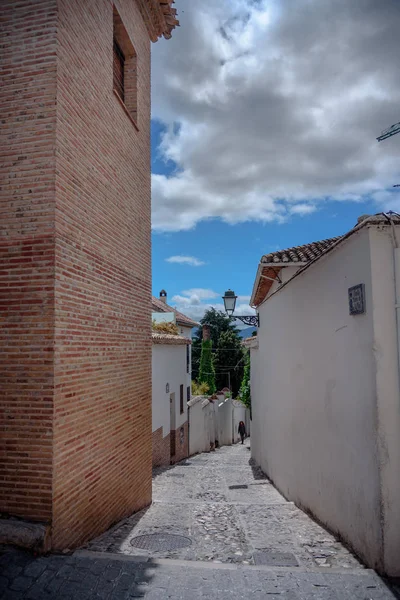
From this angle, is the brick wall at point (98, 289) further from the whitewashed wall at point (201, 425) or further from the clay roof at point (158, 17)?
the whitewashed wall at point (201, 425)

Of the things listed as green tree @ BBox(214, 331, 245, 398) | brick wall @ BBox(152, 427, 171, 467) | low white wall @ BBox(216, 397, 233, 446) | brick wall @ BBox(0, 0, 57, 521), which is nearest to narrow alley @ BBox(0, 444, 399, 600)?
brick wall @ BBox(0, 0, 57, 521)

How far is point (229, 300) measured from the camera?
12586 mm

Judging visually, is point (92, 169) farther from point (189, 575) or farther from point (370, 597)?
point (370, 597)

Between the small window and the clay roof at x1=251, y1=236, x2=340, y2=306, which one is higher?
the small window

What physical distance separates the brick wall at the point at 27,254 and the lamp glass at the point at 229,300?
→ 851 centimetres

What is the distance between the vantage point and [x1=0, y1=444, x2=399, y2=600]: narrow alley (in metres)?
3.56

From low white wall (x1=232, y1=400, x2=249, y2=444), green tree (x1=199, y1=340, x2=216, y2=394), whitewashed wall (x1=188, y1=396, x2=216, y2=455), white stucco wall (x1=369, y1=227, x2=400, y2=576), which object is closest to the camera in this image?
white stucco wall (x1=369, y1=227, x2=400, y2=576)

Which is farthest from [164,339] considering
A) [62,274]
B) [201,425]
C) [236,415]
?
[236,415]

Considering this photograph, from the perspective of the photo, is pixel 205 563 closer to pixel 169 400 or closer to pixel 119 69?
pixel 119 69

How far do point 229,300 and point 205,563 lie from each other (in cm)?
877

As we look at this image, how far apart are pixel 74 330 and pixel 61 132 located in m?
1.98

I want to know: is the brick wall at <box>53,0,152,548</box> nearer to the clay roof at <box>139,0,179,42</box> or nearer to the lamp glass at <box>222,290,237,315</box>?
the clay roof at <box>139,0,179,42</box>

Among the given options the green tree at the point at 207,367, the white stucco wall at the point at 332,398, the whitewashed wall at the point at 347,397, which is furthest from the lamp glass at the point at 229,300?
the green tree at the point at 207,367

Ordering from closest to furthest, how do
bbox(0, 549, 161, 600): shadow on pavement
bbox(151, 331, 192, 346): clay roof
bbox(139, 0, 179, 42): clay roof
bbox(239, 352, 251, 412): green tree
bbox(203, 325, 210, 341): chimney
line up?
1. bbox(0, 549, 161, 600): shadow on pavement
2. bbox(139, 0, 179, 42): clay roof
3. bbox(151, 331, 192, 346): clay roof
4. bbox(239, 352, 251, 412): green tree
5. bbox(203, 325, 210, 341): chimney
